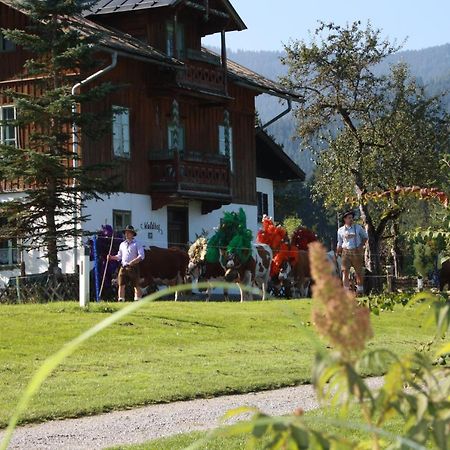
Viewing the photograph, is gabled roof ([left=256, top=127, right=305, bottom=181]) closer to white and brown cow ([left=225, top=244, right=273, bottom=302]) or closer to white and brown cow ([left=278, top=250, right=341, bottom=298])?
white and brown cow ([left=278, top=250, right=341, bottom=298])

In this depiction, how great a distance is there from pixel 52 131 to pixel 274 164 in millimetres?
18347

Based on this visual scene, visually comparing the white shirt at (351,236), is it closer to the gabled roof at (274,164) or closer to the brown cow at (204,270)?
the brown cow at (204,270)

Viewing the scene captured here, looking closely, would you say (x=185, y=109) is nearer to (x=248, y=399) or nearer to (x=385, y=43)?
(x=385, y=43)

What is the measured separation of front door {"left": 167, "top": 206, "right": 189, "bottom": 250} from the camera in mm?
38812

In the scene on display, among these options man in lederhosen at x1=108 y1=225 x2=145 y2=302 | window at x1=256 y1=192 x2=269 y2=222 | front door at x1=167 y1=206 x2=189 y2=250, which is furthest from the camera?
window at x1=256 y1=192 x2=269 y2=222

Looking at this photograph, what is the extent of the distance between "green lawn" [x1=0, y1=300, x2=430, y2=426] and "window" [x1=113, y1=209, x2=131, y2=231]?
39.2 feet

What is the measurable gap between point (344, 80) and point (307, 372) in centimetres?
3641

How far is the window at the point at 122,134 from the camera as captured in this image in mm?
36562

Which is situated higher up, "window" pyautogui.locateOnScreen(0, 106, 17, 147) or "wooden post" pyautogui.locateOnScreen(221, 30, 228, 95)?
"wooden post" pyautogui.locateOnScreen(221, 30, 228, 95)

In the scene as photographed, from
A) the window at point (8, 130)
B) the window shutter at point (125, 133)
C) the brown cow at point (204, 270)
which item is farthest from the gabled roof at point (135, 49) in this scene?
the brown cow at point (204, 270)

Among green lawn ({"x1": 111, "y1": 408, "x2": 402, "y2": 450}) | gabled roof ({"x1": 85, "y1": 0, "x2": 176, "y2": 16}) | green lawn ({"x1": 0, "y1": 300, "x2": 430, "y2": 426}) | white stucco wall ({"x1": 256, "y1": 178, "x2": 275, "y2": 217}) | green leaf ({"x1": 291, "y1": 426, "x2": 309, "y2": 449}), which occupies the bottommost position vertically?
green lawn ({"x1": 111, "y1": 408, "x2": 402, "y2": 450})

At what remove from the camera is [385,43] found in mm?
51875

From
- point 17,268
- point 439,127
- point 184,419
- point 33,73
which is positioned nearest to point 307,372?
point 184,419

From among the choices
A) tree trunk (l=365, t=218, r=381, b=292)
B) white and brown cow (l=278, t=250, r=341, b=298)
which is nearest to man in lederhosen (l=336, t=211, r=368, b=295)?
white and brown cow (l=278, t=250, r=341, b=298)
